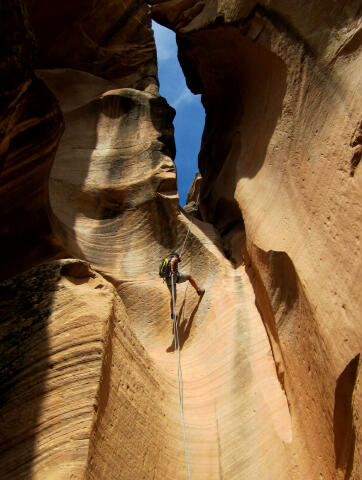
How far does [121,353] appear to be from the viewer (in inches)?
149

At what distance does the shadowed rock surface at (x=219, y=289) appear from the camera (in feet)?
10.7

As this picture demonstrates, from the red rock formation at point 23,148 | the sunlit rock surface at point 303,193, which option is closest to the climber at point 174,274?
the sunlit rock surface at point 303,193

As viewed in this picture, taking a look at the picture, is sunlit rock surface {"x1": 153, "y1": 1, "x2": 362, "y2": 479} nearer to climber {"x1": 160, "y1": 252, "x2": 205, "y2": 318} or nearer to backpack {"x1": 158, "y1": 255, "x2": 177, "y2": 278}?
climber {"x1": 160, "y1": 252, "x2": 205, "y2": 318}

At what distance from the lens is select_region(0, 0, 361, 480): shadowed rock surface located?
3266mm

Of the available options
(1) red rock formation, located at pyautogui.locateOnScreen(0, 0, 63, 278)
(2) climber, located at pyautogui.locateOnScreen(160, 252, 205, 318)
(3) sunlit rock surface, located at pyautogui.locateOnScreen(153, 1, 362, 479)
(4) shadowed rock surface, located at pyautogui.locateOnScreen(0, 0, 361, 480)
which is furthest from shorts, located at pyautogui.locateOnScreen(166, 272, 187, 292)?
(1) red rock formation, located at pyautogui.locateOnScreen(0, 0, 63, 278)

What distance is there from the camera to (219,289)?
5773mm

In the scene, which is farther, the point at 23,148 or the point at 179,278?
the point at 179,278

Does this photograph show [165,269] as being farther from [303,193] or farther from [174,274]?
[303,193]

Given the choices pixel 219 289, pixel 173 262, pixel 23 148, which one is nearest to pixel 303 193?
pixel 219 289

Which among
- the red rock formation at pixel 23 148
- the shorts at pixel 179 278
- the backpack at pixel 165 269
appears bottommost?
the shorts at pixel 179 278

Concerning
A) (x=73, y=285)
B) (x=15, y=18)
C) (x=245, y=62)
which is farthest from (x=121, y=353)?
(x=245, y=62)

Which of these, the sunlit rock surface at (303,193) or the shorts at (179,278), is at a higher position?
the sunlit rock surface at (303,193)

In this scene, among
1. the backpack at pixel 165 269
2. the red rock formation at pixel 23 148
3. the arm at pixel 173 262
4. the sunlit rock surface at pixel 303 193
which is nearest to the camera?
the sunlit rock surface at pixel 303 193

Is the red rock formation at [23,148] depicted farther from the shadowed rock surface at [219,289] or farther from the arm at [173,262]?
the arm at [173,262]
